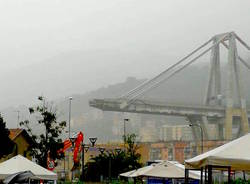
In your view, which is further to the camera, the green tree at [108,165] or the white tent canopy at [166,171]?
the green tree at [108,165]

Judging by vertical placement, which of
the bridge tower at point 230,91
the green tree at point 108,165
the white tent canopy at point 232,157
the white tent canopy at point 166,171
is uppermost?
the bridge tower at point 230,91

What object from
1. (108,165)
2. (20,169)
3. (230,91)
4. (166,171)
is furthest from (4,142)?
(230,91)

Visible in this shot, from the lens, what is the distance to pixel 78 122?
7141 inches

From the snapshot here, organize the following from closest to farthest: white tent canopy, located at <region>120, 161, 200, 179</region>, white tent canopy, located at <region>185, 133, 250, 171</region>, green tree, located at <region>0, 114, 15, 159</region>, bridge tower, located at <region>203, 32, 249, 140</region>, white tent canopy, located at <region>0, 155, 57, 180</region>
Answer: white tent canopy, located at <region>185, 133, 250, 171</region> < white tent canopy, located at <region>0, 155, 57, 180</region> < white tent canopy, located at <region>120, 161, 200, 179</region> < green tree, located at <region>0, 114, 15, 159</region> < bridge tower, located at <region>203, 32, 249, 140</region>

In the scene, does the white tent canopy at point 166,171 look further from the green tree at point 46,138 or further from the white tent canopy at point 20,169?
the green tree at point 46,138

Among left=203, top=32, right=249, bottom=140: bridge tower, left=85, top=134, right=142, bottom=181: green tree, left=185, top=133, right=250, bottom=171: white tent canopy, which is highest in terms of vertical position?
left=203, top=32, right=249, bottom=140: bridge tower

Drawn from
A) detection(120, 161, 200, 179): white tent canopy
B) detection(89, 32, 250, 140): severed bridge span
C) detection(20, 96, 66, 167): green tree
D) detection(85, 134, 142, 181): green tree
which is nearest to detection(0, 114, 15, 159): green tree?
detection(20, 96, 66, 167): green tree

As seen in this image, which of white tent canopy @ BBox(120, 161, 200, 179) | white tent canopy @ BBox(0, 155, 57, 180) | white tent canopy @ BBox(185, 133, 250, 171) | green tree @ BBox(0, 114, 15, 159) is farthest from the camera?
green tree @ BBox(0, 114, 15, 159)

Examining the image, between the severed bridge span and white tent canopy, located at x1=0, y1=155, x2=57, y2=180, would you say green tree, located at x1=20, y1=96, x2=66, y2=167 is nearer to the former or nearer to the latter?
white tent canopy, located at x1=0, y1=155, x2=57, y2=180

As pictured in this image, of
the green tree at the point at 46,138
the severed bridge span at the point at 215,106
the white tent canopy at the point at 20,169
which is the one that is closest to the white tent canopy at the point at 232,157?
the white tent canopy at the point at 20,169

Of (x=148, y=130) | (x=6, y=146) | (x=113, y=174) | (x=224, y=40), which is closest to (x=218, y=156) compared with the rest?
(x=6, y=146)

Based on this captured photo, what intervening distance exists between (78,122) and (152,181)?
161131 millimetres

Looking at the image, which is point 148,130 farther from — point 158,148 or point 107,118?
point 158,148

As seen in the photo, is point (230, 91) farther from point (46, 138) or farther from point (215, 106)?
point (46, 138)
